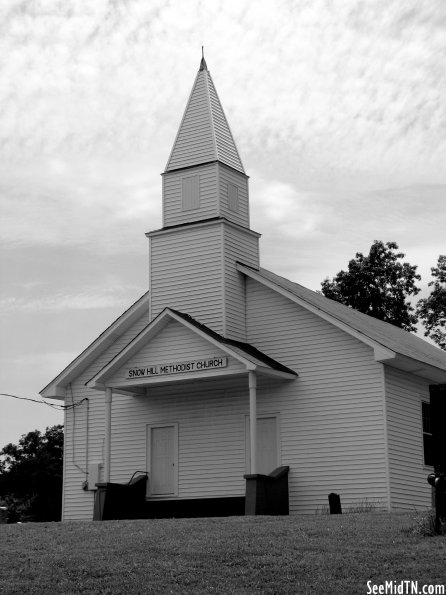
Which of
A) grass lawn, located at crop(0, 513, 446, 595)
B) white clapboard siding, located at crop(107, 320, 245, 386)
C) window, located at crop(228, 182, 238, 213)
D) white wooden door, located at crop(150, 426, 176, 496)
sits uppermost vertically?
window, located at crop(228, 182, 238, 213)

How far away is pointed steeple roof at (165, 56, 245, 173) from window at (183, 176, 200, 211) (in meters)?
0.54

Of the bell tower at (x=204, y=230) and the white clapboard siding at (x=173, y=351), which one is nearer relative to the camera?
the white clapboard siding at (x=173, y=351)

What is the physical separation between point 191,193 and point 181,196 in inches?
13.4

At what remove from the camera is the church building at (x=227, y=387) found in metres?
26.7

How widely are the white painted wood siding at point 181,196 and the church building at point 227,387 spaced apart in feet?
0.14

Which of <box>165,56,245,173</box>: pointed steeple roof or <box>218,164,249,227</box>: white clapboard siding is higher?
<box>165,56,245,173</box>: pointed steeple roof

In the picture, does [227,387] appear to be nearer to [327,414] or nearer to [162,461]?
[162,461]

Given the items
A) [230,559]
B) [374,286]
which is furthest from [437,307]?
[230,559]

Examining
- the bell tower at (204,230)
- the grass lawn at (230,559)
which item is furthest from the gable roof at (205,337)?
the grass lawn at (230,559)

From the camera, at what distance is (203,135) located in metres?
31.3

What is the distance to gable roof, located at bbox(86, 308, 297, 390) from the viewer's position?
26.5m

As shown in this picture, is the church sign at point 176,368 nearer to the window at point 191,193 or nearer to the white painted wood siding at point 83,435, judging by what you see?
the white painted wood siding at point 83,435

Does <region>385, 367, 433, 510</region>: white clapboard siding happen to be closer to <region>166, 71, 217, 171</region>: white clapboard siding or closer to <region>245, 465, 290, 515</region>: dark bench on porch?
<region>245, 465, 290, 515</region>: dark bench on porch

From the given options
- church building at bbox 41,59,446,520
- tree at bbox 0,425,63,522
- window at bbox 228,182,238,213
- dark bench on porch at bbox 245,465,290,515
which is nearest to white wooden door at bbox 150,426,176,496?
church building at bbox 41,59,446,520
